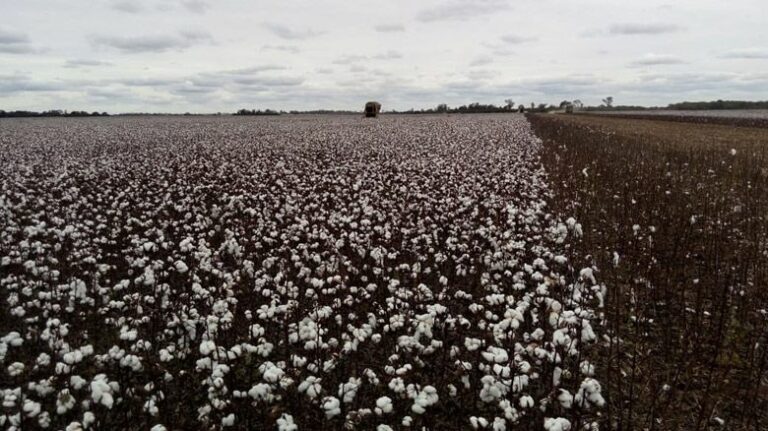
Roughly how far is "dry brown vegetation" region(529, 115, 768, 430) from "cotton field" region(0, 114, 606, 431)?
0.53 meters

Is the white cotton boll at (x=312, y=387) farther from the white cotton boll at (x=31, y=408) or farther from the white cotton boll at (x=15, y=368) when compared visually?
the white cotton boll at (x=15, y=368)

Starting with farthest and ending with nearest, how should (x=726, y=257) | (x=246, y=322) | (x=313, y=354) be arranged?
(x=726, y=257) → (x=246, y=322) → (x=313, y=354)

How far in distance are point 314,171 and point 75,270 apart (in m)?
13.9

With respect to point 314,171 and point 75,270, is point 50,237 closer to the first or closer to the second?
point 75,270

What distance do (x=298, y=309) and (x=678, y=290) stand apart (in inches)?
243

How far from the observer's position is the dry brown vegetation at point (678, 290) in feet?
18.2

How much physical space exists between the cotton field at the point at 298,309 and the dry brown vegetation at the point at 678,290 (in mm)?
526

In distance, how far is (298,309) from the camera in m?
7.34

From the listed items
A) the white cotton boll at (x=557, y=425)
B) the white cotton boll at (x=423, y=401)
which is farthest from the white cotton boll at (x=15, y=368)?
the white cotton boll at (x=557, y=425)

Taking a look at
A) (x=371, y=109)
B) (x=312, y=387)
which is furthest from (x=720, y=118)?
(x=312, y=387)

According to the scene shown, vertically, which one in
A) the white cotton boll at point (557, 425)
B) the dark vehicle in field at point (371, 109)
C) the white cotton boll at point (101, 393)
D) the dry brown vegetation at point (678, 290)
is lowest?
the dry brown vegetation at point (678, 290)

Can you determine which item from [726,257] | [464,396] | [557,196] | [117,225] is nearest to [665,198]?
[557,196]

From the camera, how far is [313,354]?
6375 mm

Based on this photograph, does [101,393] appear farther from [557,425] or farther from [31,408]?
[557,425]
